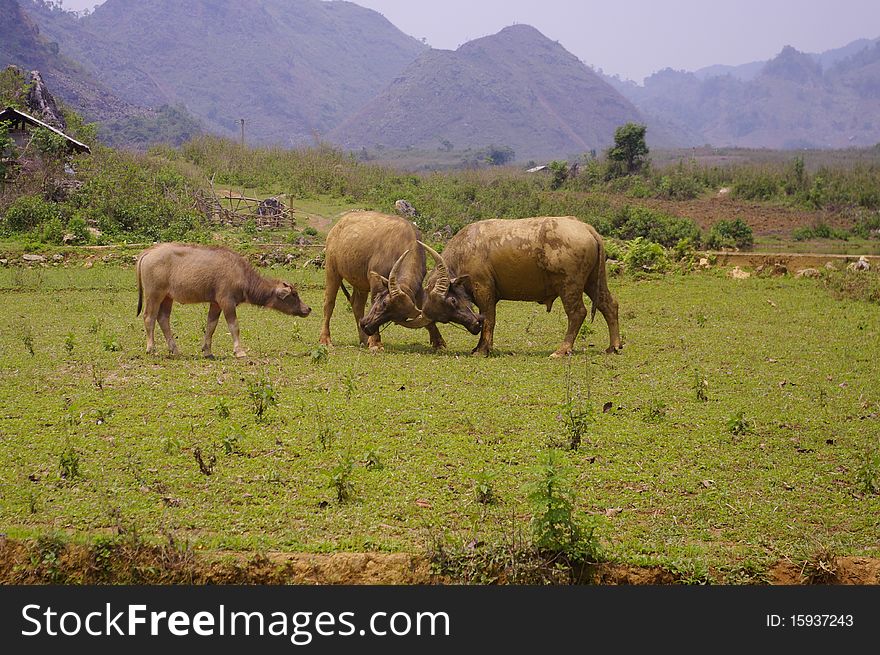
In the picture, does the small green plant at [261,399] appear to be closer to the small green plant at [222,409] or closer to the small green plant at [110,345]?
the small green plant at [222,409]

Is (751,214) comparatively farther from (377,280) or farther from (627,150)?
(377,280)

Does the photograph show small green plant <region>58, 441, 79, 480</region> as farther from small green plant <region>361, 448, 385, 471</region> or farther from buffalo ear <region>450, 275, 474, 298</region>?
buffalo ear <region>450, 275, 474, 298</region>

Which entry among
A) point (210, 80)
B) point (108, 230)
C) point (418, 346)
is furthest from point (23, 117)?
point (210, 80)

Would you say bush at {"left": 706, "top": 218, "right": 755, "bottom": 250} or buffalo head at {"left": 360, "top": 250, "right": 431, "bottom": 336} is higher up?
bush at {"left": 706, "top": 218, "right": 755, "bottom": 250}

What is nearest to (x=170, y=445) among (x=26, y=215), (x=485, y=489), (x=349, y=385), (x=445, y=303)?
(x=349, y=385)

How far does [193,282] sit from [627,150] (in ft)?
97.1

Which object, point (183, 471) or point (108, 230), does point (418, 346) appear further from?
point (108, 230)

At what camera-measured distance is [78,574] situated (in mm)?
5426

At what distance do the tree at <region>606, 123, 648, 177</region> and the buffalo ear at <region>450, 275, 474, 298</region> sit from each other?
26610 mm

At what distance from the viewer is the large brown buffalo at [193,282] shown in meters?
10.7

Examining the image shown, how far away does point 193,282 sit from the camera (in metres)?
10.7

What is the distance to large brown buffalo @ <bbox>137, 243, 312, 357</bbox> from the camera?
10664 millimetres

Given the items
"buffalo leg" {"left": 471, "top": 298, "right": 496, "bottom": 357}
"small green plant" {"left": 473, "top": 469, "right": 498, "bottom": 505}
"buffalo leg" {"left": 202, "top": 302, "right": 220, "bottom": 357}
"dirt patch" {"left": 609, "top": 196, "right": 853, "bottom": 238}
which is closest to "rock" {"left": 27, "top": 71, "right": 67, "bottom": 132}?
"dirt patch" {"left": 609, "top": 196, "right": 853, "bottom": 238}

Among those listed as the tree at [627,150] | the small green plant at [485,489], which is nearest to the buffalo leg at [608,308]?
the small green plant at [485,489]
